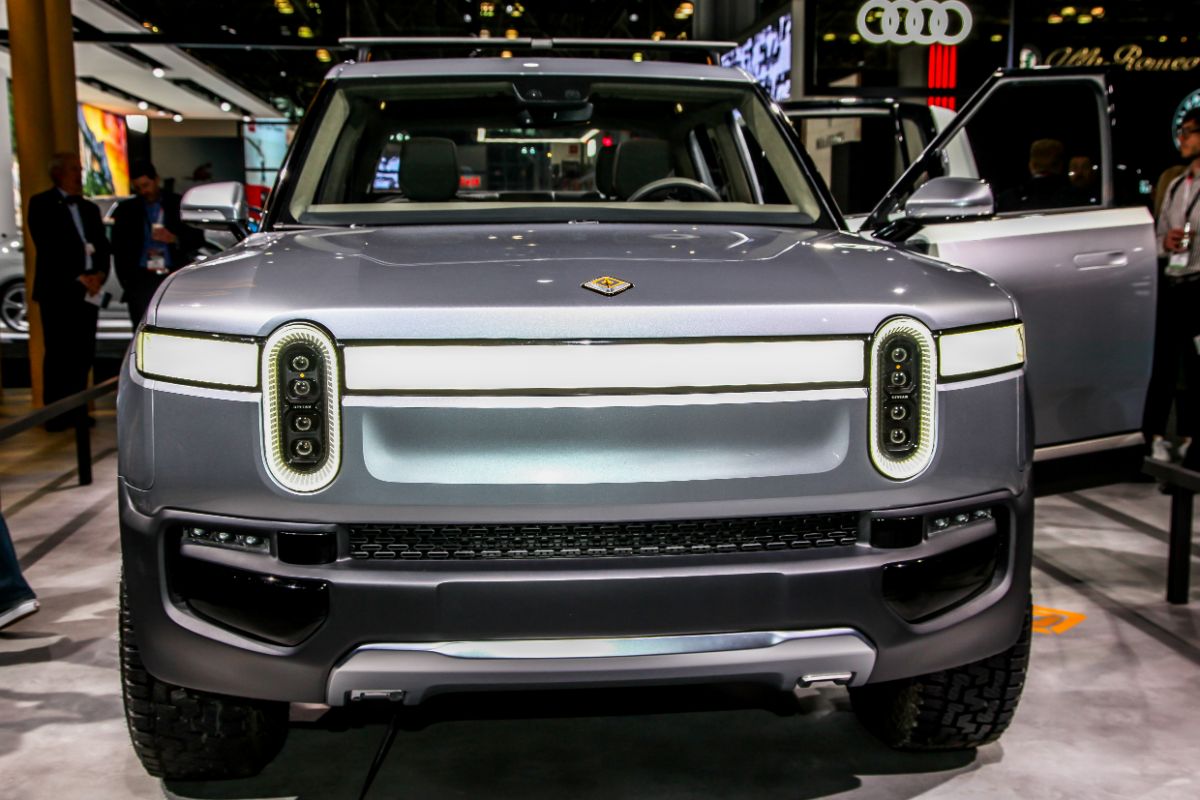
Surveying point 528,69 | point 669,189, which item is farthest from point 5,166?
point 669,189

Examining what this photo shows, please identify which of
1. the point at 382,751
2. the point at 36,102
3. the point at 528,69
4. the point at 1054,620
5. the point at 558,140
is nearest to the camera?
the point at 382,751

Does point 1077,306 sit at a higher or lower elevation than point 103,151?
lower

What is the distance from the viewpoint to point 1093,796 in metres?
2.66

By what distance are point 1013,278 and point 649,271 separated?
167 centimetres

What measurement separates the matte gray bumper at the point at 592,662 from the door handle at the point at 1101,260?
1.89 m

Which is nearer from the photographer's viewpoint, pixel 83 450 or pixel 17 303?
pixel 83 450

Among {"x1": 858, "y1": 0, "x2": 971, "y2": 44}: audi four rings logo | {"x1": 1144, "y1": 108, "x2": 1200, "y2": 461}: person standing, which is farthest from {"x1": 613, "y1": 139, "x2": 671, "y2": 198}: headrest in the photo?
{"x1": 858, "y1": 0, "x2": 971, "y2": 44}: audi four rings logo

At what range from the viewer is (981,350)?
220 cm

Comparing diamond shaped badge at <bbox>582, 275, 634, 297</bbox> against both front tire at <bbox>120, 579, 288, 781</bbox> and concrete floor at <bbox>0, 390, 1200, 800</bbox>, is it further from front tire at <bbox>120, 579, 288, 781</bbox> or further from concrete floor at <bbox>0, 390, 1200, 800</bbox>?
concrete floor at <bbox>0, 390, 1200, 800</bbox>

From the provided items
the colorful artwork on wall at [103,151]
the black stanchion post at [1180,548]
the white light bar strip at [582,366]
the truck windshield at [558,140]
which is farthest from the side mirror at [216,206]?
the colorful artwork on wall at [103,151]

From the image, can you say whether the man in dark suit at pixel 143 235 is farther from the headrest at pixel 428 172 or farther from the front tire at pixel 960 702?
the front tire at pixel 960 702

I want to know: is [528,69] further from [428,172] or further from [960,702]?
[960,702]

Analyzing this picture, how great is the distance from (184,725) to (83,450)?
3.95 meters

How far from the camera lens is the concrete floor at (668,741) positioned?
2705 millimetres
